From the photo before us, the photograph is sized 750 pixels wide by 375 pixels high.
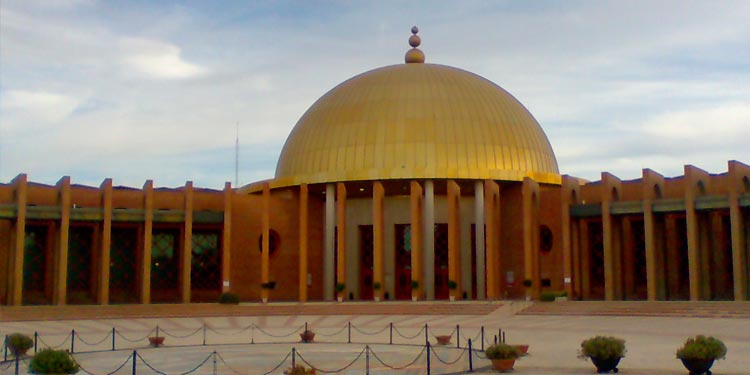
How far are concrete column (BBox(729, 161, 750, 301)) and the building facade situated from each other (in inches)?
62.8

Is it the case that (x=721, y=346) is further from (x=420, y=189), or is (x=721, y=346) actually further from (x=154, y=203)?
(x=154, y=203)

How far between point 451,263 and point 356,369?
24.6m

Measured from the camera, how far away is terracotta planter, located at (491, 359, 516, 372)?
16.8 meters

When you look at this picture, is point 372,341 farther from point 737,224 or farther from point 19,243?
point 19,243

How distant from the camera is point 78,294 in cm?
4384

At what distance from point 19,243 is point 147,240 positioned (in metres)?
5.87

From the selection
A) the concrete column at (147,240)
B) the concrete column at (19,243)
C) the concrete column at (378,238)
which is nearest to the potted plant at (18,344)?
the concrete column at (19,243)

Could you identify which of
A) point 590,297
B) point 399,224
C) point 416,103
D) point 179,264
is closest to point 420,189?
point 399,224

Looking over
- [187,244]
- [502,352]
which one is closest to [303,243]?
[187,244]

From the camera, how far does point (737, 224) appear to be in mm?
35375

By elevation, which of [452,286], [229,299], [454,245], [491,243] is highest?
[491,243]

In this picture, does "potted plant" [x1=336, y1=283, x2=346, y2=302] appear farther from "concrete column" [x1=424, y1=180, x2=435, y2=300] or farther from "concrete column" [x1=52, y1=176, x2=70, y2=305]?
"concrete column" [x1=52, y1=176, x2=70, y2=305]

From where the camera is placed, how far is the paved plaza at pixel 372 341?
17.8 m

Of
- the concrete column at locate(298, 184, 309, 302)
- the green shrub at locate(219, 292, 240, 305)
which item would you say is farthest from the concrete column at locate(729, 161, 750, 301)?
the green shrub at locate(219, 292, 240, 305)
